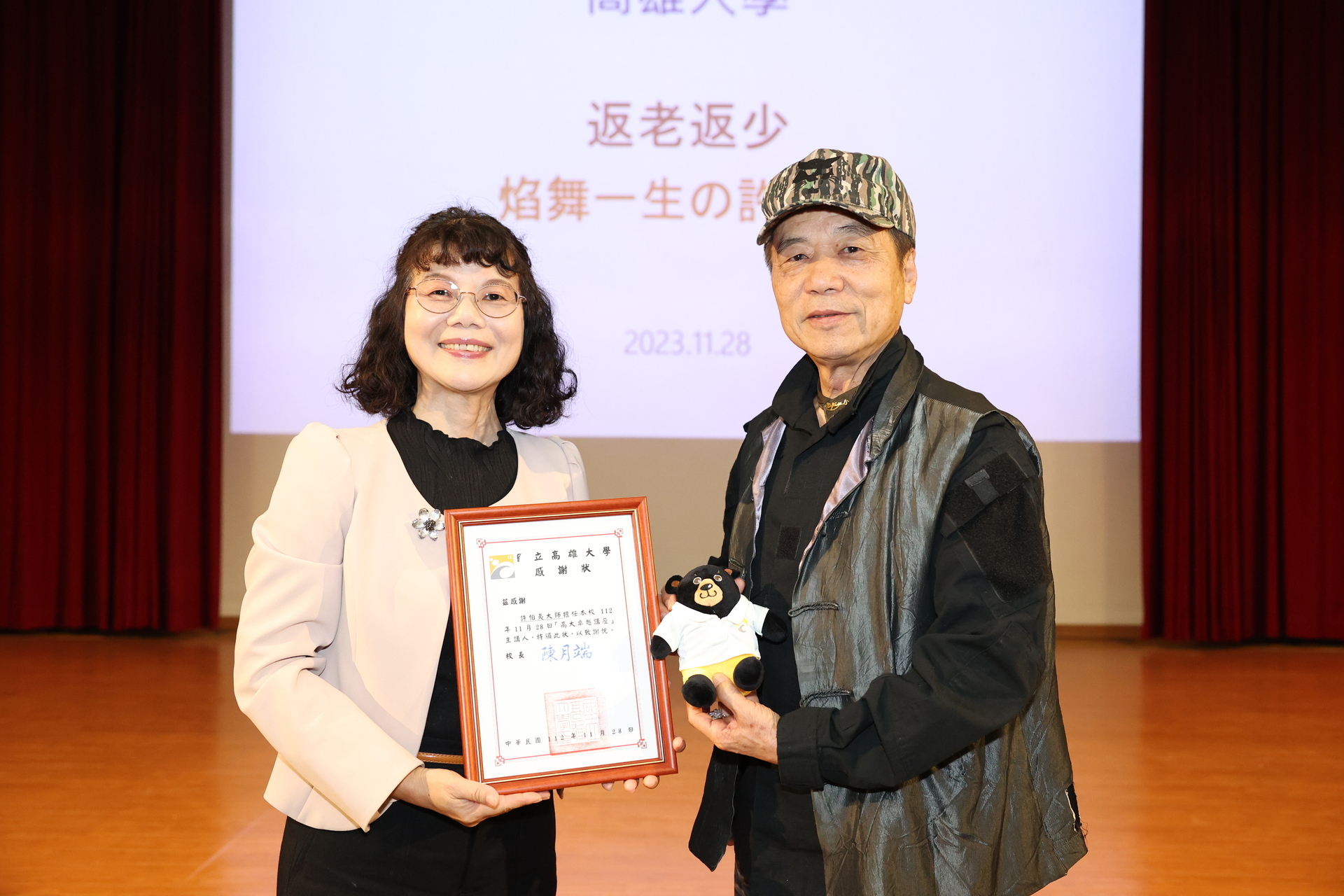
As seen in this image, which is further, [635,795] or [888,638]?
[635,795]

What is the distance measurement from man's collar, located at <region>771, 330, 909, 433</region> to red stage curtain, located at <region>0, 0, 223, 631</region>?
14.6 feet

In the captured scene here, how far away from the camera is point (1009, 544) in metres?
1.24

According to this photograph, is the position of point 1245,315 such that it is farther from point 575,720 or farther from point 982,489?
point 575,720

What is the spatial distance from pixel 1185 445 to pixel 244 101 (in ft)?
16.2

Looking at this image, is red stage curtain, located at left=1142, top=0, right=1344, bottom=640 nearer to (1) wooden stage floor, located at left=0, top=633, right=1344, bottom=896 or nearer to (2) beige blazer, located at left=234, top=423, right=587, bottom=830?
(1) wooden stage floor, located at left=0, top=633, right=1344, bottom=896

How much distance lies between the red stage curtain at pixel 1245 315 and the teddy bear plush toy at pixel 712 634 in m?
4.52

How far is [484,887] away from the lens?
141cm

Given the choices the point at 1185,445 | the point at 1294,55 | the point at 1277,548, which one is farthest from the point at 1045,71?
the point at 1277,548

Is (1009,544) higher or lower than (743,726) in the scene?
higher

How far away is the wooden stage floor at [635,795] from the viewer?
2547 millimetres

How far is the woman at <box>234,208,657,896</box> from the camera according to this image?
130 centimetres

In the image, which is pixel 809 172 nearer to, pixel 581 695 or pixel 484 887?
pixel 581 695

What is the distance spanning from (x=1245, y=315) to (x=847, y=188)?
4.68 m

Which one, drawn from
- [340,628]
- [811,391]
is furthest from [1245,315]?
[340,628]
